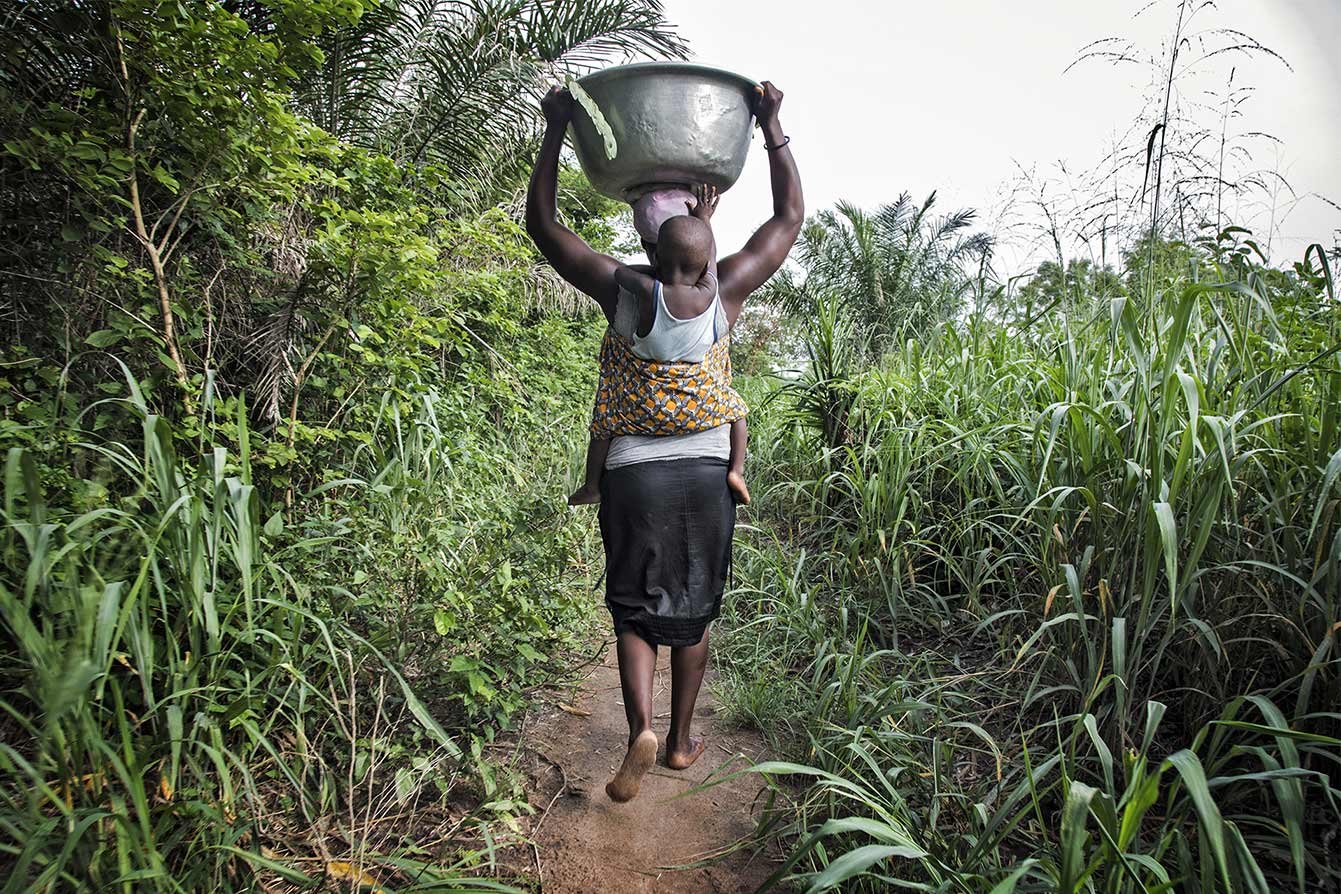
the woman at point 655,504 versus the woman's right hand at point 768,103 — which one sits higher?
the woman's right hand at point 768,103

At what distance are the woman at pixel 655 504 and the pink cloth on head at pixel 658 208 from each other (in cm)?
5

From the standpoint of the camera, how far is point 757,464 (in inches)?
193

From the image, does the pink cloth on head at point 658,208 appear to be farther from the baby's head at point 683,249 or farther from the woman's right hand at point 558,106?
the woman's right hand at point 558,106

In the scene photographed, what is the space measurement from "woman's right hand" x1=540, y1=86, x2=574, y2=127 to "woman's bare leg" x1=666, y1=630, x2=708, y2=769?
1.57 meters

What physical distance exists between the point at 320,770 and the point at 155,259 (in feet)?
5.47

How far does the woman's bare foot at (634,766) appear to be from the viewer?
193cm

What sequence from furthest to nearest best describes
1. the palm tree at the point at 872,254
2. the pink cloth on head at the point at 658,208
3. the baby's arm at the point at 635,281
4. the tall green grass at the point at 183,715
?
the palm tree at the point at 872,254 < the pink cloth on head at the point at 658,208 < the baby's arm at the point at 635,281 < the tall green grass at the point at 183,715

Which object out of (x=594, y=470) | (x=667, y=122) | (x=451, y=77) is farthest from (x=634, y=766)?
(x=451, y=77)

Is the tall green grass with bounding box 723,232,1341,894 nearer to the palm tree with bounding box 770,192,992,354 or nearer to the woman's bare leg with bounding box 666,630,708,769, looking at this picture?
the woman's bare leg with bounding box 666,630,708,769

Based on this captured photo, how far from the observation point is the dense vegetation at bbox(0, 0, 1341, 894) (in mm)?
1505

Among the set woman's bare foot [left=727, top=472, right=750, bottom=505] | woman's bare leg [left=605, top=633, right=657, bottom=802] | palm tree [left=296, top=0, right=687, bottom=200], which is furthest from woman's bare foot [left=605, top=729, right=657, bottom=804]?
palm tree [left=296, top=0, right=687, bottom=200]

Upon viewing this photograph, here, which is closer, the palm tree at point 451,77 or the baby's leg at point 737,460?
the baby's leg at point 737,460

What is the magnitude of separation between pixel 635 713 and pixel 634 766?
15 cm

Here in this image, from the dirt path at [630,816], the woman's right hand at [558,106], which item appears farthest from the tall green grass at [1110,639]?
the woman's right hand at [558,106]
